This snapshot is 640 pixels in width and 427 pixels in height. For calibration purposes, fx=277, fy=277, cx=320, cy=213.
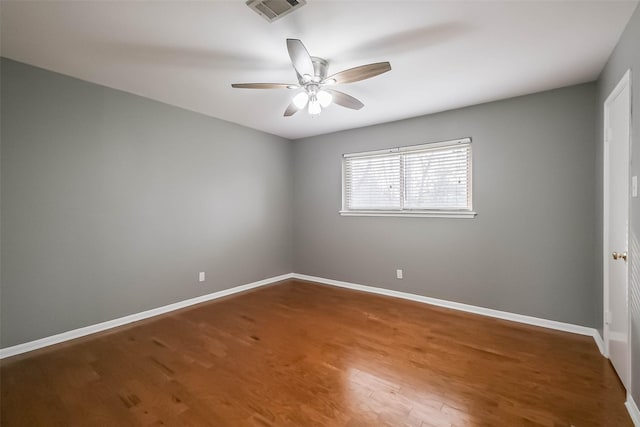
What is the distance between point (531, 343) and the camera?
2.56 m

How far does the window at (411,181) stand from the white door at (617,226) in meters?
1.21

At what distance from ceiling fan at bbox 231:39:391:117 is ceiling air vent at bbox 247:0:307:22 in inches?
8.1

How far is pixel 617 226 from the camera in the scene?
6.88ft

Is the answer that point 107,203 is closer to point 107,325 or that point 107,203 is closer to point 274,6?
point 107,325

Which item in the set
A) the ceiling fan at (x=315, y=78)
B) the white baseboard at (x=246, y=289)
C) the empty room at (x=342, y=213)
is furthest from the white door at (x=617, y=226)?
the ceiling fan at (x=315, y=78)

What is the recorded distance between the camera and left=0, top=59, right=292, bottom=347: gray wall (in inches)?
94.6

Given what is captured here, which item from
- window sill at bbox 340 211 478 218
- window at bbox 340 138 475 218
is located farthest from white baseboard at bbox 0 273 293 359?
window at bbox 340 138 475 218

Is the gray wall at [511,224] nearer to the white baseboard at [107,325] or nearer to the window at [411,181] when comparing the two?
the window at [411,181]

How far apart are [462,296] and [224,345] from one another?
9.14 feet

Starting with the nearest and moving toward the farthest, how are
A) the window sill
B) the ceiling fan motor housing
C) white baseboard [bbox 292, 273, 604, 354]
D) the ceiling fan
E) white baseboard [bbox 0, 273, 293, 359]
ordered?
1. the ceiling fan
2. the ceiling fan motor housing
3. white baseboard [bbox 0, 273, 293, 359]
4. white baseboard [bbox 292, 273, 604, 354]
5. the window sill

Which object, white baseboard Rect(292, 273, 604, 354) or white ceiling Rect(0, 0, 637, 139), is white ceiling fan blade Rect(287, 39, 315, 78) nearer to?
white ceiling Rect(0, 0, 637, 139)

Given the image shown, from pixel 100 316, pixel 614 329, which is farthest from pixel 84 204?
pixel 614 329

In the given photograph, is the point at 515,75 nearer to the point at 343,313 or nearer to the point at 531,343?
the point at 531,343

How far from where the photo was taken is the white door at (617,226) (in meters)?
1.89
